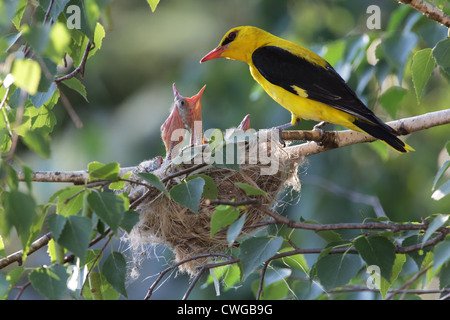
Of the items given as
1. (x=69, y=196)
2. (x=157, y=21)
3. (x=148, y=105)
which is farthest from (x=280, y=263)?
(x=157, y=21)

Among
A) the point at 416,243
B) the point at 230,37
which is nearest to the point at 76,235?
the point at 416,243

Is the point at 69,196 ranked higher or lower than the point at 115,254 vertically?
higher

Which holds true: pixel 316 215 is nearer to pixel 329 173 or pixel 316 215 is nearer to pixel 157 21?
pixel 329 173

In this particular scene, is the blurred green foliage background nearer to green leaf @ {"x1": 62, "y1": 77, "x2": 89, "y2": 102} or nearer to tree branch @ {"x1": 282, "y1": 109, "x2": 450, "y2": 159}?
tree branch @ {"x1": 282, "y1": 109, "x2": 450, "y2": 159}

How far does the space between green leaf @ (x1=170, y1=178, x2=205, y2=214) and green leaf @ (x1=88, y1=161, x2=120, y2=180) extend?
9.1 inches

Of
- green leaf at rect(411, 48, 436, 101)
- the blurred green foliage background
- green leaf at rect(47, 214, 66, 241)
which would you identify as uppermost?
green leaf at rect(411, 48, 436, 101)

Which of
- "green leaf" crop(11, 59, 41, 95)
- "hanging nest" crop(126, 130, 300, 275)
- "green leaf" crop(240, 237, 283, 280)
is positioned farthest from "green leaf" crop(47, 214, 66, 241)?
"hanging nest" crop(126, 130, 300, 275)

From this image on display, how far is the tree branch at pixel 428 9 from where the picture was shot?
9.01 ft

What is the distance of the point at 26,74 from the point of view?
160 cm

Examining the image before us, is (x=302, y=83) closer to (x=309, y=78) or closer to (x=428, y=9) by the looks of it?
(x=309, y=78)

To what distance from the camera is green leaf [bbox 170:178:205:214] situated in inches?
90.9

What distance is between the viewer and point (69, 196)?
2.22 metres

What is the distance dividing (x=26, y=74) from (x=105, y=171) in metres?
0.68
